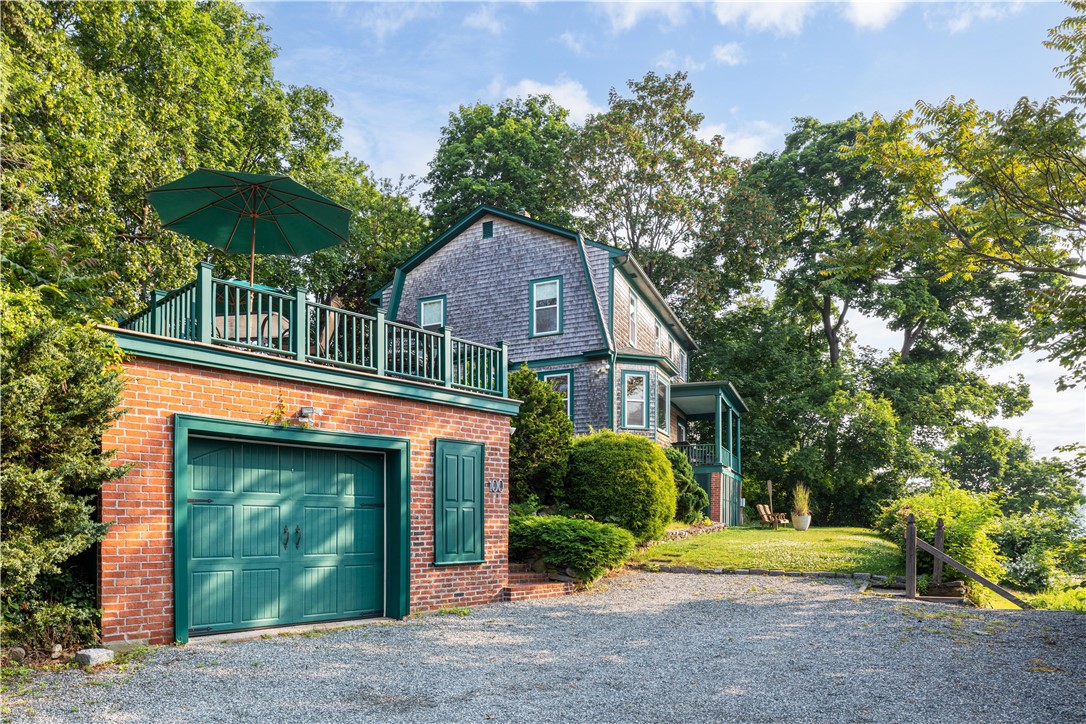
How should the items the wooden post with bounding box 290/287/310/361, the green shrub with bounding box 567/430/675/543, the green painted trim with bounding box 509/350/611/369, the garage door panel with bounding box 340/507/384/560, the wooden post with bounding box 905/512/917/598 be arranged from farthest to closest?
the green painted trim with bounding box 509/350/611/369 < the green shrub with bounding box 567/430/675/543 < the wooden post with bounding box 905/512/917/598 < the garage door panel with bounding box 340/507/384/560 < the wooden post with bounding box 290/287/310/361

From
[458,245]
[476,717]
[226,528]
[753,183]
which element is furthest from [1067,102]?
[753,183]

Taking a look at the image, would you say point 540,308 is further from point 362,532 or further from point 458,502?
point 362,532

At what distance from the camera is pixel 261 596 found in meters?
9.17

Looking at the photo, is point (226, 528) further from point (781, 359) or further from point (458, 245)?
point (781, 359)

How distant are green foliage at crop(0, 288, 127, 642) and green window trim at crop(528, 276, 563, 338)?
15896mm

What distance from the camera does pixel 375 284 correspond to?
32.9 m

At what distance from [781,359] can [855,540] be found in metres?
15.6

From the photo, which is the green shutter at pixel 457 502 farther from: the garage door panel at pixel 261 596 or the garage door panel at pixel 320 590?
the garage door panel at pixel 261 596

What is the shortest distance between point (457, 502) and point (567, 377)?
1136 centimetres

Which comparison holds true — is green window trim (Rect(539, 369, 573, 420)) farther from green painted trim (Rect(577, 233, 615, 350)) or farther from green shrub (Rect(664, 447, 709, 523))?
green shrub (Rect(664, 447, 709, 523))

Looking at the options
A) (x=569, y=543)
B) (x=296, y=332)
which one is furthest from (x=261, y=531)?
(x=569, y=543)

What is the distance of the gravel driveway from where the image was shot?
6.07 m

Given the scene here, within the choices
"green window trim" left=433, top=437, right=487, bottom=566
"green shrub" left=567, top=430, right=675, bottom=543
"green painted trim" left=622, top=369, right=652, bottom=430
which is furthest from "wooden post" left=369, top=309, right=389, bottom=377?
"green painted trim" left=622, top=369, right=652, bottom=430

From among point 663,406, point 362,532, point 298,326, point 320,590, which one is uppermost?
point 298,326
